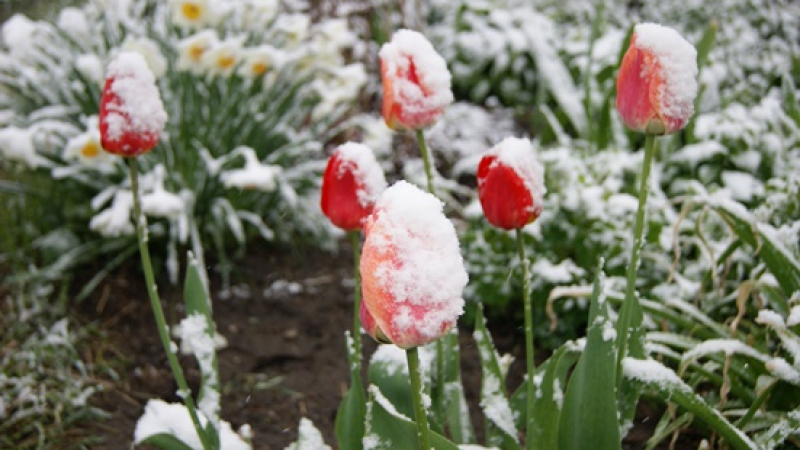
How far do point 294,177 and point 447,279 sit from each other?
7.28ft

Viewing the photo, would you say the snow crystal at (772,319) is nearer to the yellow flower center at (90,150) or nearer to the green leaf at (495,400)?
the green leaf at (495,400)

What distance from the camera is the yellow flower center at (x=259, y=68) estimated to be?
Answer: 269 centimetres

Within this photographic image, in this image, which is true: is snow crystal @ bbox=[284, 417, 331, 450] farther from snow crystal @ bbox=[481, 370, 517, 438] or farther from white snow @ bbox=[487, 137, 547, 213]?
white snow @ bbox=[487, 137, 547, 213]

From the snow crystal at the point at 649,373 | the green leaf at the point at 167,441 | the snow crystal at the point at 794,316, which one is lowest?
the green leaf at the point at 167,441

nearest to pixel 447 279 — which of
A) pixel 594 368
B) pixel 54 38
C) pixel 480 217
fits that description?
pixel 594 368

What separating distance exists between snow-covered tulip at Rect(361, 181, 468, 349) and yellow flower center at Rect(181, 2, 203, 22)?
211cm

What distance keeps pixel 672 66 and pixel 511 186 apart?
271mm

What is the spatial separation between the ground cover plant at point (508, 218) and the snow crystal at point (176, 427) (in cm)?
1

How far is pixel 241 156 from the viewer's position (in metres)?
2.76

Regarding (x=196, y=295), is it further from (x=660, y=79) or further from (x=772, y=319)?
(x=772, y=319)

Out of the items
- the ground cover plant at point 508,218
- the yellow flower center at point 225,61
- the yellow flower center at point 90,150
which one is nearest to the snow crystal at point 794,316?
the ground cover plant at point 508,218

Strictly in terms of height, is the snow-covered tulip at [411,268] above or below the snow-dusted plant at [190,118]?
above

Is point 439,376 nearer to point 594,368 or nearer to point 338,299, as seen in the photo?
point 594,368

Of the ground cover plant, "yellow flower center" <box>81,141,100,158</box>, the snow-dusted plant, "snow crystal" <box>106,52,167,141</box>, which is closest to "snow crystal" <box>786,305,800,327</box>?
the ground cover plant
